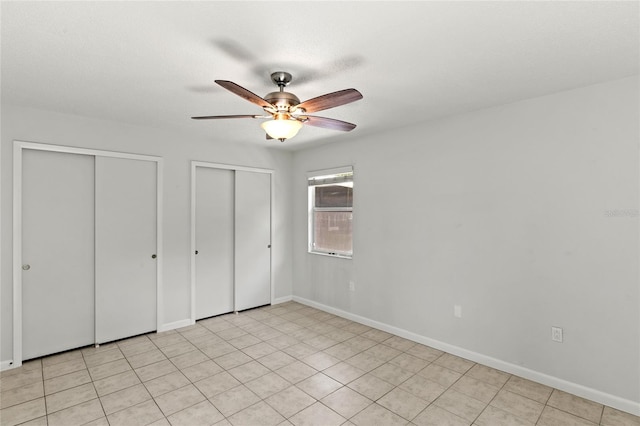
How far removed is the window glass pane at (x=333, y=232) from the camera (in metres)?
4.49

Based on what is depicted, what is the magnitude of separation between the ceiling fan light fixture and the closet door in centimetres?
250

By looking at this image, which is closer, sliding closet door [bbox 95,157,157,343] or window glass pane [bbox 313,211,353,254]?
sliding closet door [bbox 95,157,157,343]

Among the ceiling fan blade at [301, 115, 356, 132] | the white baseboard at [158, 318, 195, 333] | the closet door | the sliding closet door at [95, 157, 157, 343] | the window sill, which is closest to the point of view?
the ceiling fan blade at [301, 115, 356, 132]

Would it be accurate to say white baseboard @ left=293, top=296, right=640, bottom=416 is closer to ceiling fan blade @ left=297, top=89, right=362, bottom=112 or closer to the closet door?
the closet door

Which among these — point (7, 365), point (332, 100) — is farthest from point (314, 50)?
point (7, 365)

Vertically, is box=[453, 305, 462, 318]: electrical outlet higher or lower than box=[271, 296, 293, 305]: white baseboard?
higher

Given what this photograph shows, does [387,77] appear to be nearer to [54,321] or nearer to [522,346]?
[522,346]

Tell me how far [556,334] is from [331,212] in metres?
2.93

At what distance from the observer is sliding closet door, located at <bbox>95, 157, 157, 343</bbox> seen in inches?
138

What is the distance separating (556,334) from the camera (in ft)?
8.66

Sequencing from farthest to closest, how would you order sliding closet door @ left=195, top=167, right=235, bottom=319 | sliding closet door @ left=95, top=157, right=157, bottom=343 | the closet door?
the closet door < sliding closet door @ left=195, top=167, right=235, bottom=319 < sliding closet door @ left=95, top=157, right=157, bottom=343

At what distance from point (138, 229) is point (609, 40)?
14.5 feet

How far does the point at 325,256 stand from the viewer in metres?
4.73

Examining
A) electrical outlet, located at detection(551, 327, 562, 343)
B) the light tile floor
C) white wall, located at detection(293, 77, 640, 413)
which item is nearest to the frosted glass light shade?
white wall, located at detection(293, 77, 640, 413)
